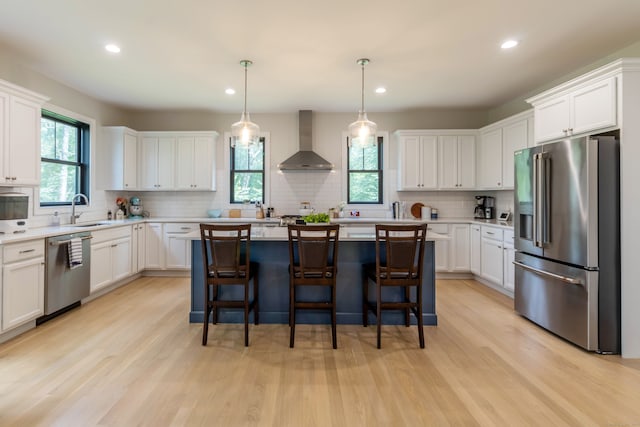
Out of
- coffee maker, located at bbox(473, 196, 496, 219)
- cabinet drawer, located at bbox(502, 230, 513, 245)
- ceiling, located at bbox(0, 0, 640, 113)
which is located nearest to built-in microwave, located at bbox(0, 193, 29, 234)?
ceiling, located at bbox(0, 0, 640, 113)

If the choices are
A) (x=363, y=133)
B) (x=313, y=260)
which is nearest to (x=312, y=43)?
(x=363, y=133)

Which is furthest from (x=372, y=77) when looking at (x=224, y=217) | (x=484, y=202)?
(x=224, y=217)

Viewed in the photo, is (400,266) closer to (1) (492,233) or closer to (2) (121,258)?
(1) (492,233)

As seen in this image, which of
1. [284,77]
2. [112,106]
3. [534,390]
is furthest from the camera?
[112,106]

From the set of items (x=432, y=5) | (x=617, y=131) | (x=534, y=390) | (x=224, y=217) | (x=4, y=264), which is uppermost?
(x=432, y=5)

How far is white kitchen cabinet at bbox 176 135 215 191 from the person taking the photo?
5883mm

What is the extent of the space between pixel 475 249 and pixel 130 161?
5.68 metres

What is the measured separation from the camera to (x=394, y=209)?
603 centimetres

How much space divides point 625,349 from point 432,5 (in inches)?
125

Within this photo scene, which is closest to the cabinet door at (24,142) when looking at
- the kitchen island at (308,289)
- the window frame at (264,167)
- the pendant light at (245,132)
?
the kitchen island at (308,289)

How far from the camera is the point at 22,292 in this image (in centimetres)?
318

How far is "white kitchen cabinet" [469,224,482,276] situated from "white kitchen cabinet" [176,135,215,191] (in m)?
4.35

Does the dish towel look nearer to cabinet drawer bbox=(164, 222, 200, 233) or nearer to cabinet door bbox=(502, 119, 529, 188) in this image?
cabinet drawer bbox=(164, 222, 200, 233)

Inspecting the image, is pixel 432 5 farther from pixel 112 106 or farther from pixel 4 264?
pixel 112 106
